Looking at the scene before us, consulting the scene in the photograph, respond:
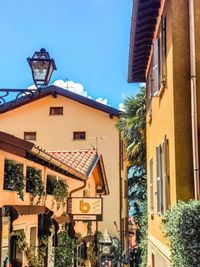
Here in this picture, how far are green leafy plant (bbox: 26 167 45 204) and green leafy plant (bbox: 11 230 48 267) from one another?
1.19 metres

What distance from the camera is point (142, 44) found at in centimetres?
1314

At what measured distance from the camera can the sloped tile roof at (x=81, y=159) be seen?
18.2 m

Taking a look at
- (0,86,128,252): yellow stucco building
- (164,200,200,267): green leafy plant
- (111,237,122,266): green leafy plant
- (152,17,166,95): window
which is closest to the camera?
(164,200,200,267): green leafy plant

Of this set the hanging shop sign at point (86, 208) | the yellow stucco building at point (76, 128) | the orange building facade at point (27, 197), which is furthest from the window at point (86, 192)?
the yellow stucco building at point (76, 128)

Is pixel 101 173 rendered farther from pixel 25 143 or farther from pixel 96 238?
pixel 25 143

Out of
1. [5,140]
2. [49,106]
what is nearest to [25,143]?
[5,140]

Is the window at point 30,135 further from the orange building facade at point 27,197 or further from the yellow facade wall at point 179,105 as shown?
the yellow facade wall at point 179,105

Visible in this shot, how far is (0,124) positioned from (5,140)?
2342 cm

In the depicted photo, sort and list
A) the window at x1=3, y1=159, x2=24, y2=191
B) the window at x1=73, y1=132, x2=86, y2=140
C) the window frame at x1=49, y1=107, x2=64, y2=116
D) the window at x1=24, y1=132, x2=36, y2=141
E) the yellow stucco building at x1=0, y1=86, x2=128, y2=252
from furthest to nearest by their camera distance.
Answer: the window at x1=24, y1=132, x2=36, y2=141, the window frame at x1=49, y1=107, x2=64, y2=116, the window at x1=73, y1=132, x2=86, y2=140, the yellow stucco building at x1=0, y1=86, x2=128, y2=252, the window at x1=3, y1=159, x2=24, y2=191

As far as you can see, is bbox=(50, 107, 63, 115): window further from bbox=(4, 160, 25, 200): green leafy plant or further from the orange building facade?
bbox=(4, 160, 25, 200): green leafy plant

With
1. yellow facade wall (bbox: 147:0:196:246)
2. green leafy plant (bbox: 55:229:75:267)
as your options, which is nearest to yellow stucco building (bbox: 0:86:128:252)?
green leafy plant (bbox: 55:229:75:267)

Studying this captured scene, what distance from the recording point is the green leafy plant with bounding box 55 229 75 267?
49.1ft

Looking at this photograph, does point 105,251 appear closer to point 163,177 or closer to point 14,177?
point 14,177

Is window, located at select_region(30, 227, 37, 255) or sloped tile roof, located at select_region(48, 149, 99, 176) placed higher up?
sloped tile roof, located at select_region(48, 149, 99, 176)
